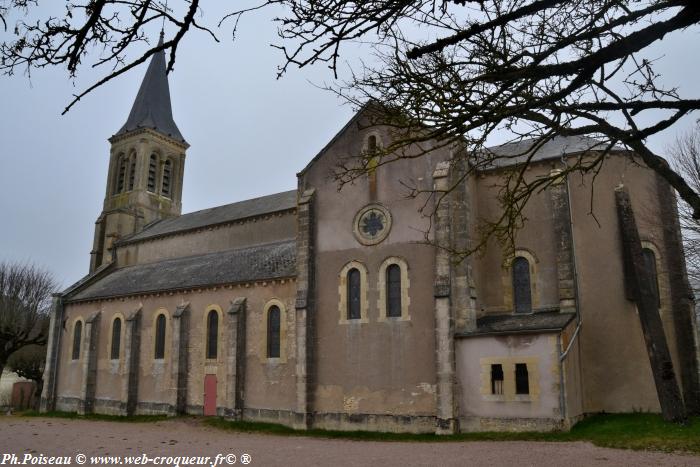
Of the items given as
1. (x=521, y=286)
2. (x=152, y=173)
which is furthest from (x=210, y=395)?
(x=152, y=173)

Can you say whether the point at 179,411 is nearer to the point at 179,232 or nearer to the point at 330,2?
the point at 179,232

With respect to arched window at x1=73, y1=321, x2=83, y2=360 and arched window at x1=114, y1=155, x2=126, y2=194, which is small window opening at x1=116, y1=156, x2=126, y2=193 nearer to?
arched window at x1=114, y1=155, x2=126, y2=194

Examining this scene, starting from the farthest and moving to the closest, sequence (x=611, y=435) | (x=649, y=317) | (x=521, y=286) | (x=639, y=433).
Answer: (x=521, y=286) < (x=649, y=317) < (x=611, y=435) < (x=639, y=433)

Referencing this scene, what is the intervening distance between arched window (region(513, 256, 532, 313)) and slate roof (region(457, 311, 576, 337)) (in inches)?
21.6

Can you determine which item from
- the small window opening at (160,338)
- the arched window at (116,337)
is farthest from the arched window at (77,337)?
the small window opening at (160,338)

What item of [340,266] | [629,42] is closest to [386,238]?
[340,266]

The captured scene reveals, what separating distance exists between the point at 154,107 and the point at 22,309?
17914 mm

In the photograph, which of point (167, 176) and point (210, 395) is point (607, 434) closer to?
point (210, 395)

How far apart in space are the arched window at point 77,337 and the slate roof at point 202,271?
5.07 feet

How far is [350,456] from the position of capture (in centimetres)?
1488

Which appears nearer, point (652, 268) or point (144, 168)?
point (652, 268)

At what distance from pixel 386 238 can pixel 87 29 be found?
18.1 m

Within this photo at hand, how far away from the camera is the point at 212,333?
2692 cm

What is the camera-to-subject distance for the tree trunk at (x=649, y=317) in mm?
16719
